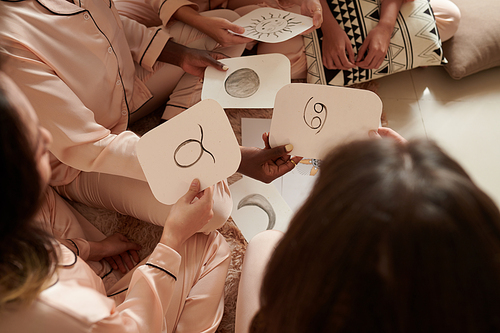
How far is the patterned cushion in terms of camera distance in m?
1.33

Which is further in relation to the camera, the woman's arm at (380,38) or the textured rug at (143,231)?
the woman's arm at (380,38)

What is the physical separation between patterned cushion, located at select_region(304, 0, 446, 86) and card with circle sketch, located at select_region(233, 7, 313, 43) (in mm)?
161

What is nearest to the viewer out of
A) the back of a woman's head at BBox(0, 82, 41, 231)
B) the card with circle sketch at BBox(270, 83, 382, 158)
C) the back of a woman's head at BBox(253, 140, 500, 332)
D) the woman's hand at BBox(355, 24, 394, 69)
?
the back of a woman's head at BBox(253, 140, 500, 332)

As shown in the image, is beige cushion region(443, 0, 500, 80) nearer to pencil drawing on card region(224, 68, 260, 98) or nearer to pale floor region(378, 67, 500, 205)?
pale floor region(378, 67, 500, 205)

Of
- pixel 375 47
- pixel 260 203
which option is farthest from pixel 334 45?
pixel 260 203

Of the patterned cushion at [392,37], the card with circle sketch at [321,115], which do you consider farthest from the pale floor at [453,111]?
the card with circle sketch at [321,115]

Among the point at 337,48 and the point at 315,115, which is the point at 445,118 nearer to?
the point at 337,48

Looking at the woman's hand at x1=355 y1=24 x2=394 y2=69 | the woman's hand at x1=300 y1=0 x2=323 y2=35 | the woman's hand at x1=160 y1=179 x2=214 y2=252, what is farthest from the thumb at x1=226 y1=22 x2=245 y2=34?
the woman's hand at x1=160 y1=179 x2=214 y2=252

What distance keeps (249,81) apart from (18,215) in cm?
79

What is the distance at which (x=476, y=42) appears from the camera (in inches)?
55.2

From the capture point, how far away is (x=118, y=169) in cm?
89

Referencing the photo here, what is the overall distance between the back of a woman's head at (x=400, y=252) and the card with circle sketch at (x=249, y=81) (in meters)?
0.71

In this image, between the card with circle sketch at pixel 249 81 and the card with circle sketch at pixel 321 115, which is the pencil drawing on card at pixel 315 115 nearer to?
the card with circle sketch at pixel 321 115

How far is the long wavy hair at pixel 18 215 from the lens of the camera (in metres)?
0.47
